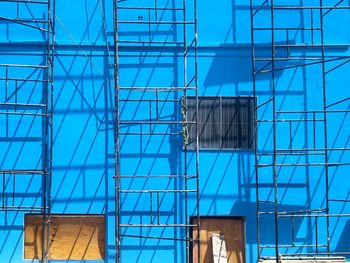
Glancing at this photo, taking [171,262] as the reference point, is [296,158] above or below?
above

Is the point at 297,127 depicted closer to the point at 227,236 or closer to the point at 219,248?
the point at 227,236

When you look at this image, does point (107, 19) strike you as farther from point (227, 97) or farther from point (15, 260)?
point (15, 260)

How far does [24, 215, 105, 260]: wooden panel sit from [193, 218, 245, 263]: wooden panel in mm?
1534

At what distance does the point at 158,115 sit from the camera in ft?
30.5

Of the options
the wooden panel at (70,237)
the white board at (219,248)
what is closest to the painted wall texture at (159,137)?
the wooden panel at (70,237)

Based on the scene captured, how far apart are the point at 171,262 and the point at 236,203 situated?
138 centimetres

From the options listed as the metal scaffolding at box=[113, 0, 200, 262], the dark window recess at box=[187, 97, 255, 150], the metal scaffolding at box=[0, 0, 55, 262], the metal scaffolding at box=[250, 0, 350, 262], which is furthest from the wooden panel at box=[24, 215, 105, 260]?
the metal scaffolding at box=[250, 0, 350, 262]

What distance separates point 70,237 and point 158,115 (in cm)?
237

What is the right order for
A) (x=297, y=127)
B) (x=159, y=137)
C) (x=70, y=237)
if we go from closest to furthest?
1. (x=70, y=237)
2. (x=159, y=137)
3. (x=297, y=127)

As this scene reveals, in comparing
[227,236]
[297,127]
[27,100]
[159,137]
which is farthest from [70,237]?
[297,127]

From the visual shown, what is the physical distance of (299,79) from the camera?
9555mm

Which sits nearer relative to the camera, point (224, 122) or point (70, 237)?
point (70, 237)

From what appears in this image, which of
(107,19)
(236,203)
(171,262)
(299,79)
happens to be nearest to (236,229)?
(236,203)

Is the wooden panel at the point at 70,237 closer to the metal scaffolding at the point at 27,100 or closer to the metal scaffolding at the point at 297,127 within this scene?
the metal scaffolding at the point at 27,100
